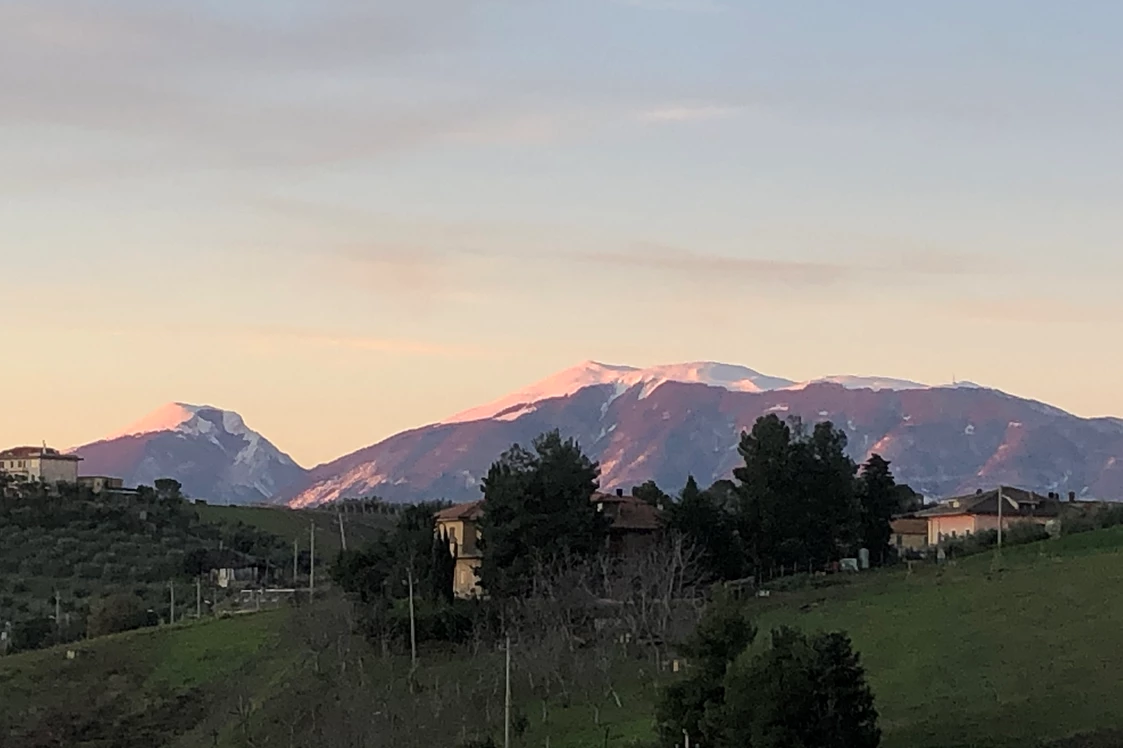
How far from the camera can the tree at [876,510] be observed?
84938mm

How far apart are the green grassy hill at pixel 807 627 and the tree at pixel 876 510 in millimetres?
12178

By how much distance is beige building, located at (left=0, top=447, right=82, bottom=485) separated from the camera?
14875 cm

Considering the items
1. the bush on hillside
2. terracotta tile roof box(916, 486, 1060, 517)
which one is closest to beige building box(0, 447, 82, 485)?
the bush on hillside

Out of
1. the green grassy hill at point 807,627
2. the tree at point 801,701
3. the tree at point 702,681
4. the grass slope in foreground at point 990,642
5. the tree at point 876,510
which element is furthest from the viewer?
the tree at point 876,510

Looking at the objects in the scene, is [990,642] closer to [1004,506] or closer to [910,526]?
[1004,506]

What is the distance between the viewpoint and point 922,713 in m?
43.4

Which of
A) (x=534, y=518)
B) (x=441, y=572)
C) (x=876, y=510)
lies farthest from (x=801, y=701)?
(x=876, y=510)

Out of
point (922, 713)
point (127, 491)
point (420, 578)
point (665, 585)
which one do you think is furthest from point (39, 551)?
point (922, 713)

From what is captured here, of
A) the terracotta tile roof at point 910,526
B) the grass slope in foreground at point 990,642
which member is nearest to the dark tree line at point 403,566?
the grass slope in foreground at point 990,642

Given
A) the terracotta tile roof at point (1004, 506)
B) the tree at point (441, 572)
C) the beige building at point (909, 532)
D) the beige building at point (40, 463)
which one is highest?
the beige building at point (40, 463)

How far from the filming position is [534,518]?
7081cm

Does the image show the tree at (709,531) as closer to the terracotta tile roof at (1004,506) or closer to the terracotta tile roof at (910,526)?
the terracotta tile roof at (1004,506)

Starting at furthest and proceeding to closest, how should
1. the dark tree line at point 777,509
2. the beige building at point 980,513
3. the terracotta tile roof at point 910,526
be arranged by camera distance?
the terracotta tile roof at point 910,526 → the beige building at point 980,513 → the dark tree line at point 777,509

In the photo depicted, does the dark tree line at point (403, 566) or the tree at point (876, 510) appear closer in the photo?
the dark tree line at point (403, 566)
